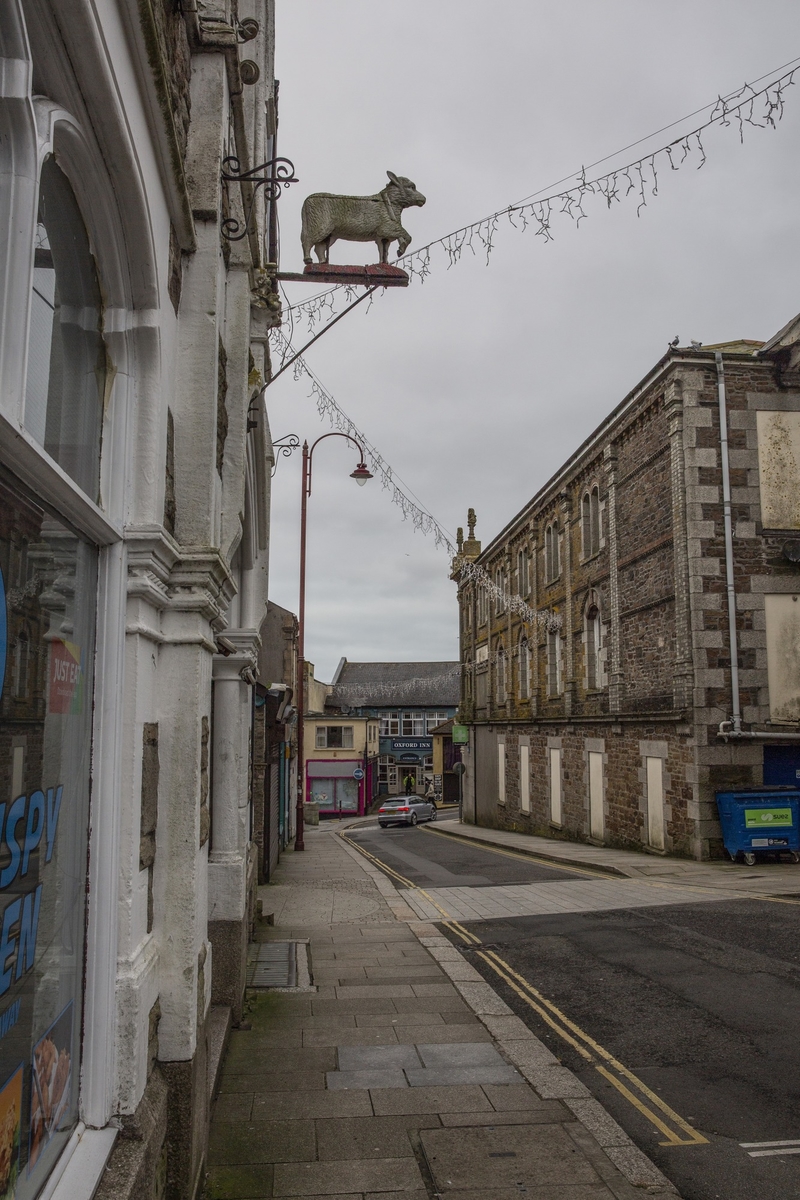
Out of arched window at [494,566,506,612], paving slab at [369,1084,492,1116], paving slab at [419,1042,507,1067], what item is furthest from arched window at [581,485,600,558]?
paving slab at [369,1084,492,1116]

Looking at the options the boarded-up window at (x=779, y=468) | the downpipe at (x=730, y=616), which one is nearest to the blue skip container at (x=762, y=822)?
the downpipe at (x=730, y=616)

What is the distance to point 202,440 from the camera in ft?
13.6

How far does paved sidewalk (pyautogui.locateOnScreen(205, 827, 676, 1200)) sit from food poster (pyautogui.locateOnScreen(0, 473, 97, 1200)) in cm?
182

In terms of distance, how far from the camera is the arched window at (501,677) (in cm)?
3459

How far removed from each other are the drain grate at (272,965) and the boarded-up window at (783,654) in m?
11.3

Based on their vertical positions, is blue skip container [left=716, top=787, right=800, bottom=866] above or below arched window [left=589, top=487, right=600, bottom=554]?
below

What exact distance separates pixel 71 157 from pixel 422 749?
204 feet

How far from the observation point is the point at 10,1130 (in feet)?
7.51

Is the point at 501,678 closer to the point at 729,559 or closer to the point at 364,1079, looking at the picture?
the point at 729,559

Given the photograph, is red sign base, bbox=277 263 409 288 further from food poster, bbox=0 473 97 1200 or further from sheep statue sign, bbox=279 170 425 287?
food poster, bbox=0 473 97 1200

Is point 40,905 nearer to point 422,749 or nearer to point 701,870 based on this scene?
point 701,870

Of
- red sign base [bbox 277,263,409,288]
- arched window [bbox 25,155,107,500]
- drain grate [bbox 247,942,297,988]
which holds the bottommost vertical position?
drain grate [bbox 247,942,297,988]

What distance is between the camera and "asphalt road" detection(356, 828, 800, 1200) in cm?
464

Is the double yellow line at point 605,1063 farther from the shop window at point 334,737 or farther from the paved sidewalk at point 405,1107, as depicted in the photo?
the shop window at point 334,737
